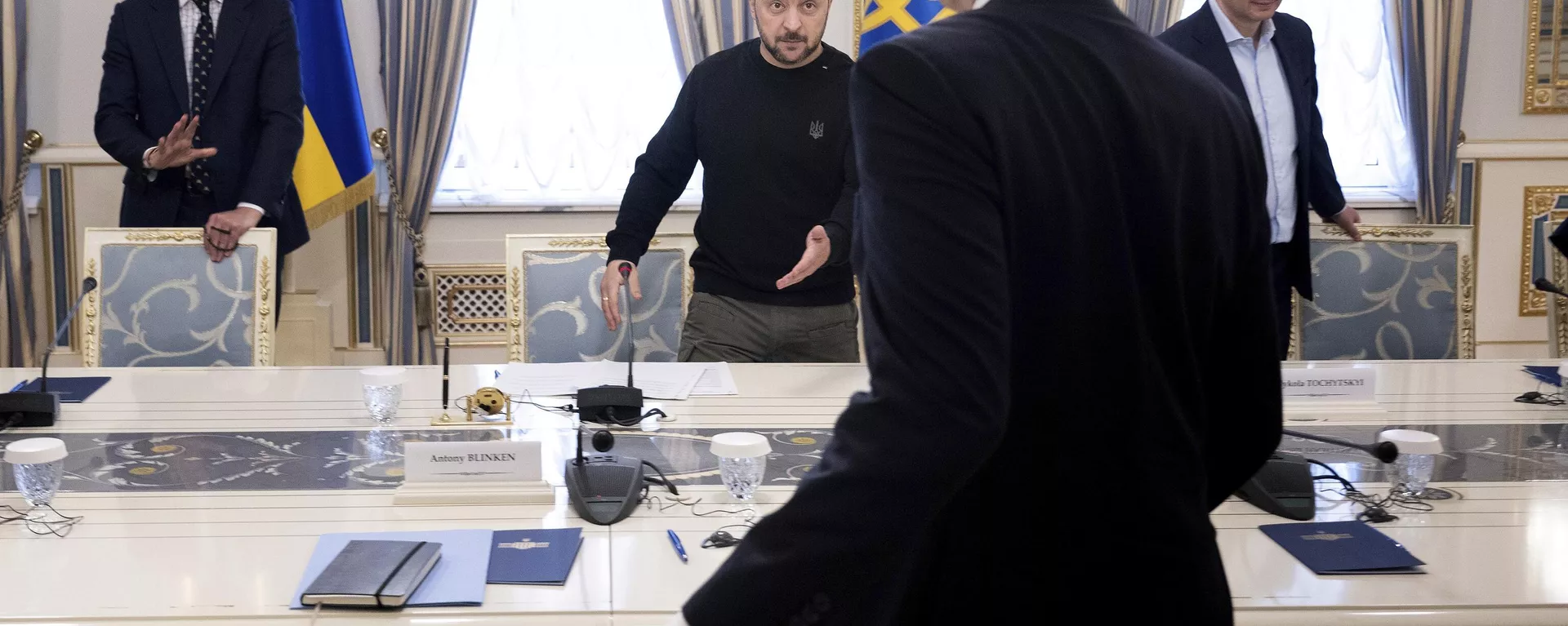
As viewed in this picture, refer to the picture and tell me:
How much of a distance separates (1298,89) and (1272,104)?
0.08 m

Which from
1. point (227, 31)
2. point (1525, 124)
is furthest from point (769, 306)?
point (1525, 124)

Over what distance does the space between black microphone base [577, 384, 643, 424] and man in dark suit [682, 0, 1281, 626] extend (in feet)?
3.85

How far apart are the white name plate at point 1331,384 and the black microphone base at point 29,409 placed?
212 cm

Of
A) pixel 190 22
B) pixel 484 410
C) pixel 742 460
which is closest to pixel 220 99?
pixel 190 22

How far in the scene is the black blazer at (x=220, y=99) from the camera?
11.2 feet

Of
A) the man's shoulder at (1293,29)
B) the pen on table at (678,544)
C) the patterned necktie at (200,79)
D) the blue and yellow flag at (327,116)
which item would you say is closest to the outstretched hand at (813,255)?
the pen on table at (678,544)

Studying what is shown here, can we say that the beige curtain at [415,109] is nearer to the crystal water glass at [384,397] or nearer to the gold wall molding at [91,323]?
the gold wall molding at [91,323]

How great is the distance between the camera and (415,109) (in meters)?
4.49

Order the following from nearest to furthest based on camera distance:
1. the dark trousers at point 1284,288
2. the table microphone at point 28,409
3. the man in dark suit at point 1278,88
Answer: the table microphone at point 28,409, the dark trousers at point 1284,288, the man in dark suit at point 1278,88

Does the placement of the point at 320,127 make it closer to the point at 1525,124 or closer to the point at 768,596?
the point at 768,596

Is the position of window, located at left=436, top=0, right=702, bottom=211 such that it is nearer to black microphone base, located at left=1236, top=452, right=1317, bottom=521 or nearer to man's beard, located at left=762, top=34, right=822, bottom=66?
man's beard, located at left=762, top=34, right=822, bottom=66

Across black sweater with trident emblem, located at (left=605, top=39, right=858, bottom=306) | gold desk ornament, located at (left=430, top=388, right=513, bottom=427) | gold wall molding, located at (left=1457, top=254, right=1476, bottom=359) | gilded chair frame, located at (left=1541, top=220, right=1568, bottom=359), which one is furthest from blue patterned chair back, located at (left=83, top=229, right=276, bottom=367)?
gilded chair frame, located at (left=1541, top=220, right=1568, bottom=359)

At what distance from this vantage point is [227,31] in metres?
3.47

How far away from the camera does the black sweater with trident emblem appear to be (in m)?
2.77
